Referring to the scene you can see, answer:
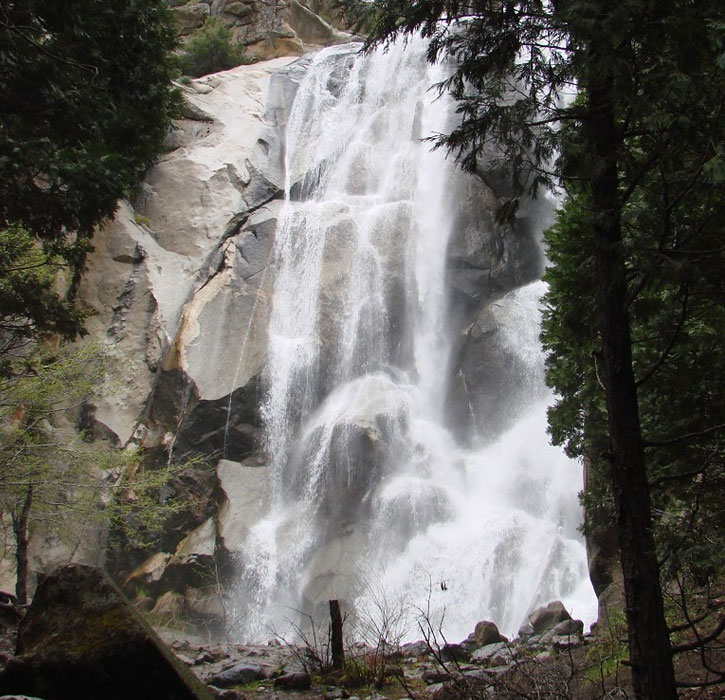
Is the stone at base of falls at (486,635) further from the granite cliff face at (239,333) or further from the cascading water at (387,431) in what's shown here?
the granite cliff face at (239,333)

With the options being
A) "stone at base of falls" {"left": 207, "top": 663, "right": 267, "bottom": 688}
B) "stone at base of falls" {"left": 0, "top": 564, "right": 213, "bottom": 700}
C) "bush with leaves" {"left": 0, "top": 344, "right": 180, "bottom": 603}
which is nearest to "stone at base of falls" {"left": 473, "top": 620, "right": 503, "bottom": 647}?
"stone at base of falls" {"left": 207, "top": 663, "right": 267, "bottom": 688}

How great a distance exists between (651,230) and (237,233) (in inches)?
831

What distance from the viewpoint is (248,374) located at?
1944cm

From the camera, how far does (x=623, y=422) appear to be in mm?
3834

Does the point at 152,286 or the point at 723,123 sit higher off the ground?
the point at 152,286

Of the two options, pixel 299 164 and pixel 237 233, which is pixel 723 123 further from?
pixel 299 164

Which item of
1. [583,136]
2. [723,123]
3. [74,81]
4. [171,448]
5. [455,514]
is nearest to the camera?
[723,123]

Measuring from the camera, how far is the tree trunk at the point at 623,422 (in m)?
3.42

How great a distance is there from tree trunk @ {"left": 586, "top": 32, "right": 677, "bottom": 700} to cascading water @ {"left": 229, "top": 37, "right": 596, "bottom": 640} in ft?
25.2

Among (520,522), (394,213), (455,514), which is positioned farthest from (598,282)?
(394,213)

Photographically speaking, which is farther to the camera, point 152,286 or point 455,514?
point 152,286

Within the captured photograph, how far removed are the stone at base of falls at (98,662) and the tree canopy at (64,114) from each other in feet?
18.9

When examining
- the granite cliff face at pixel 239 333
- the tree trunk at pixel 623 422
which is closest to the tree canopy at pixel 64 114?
the tree trunk at pixel 623 422

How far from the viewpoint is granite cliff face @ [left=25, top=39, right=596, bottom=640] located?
16250mm
